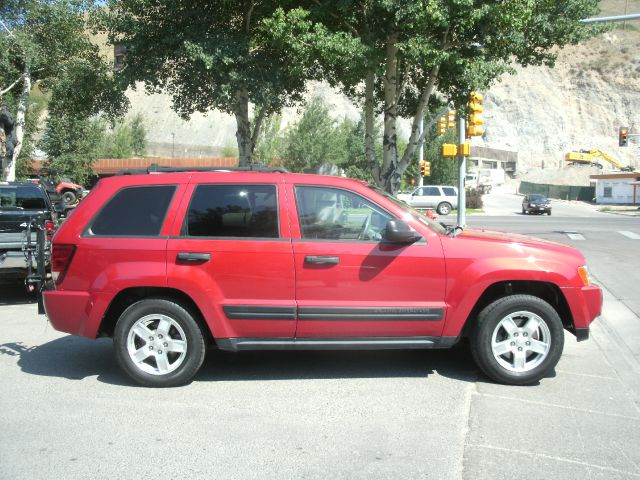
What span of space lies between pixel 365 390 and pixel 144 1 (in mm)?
13547

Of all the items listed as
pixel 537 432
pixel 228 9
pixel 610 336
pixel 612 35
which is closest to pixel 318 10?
pixel 228 9

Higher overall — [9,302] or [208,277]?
[208,277]

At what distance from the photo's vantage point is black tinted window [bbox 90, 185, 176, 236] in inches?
218

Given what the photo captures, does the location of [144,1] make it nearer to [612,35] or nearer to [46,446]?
[46,446]

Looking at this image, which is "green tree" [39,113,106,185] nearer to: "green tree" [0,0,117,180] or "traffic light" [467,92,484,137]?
"green tree" [0,0,117,180]

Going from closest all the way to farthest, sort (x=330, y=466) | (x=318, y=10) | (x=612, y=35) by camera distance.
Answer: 1. (x=330, y=466)
2. (x=318, y=10)
3. (x=612, y=35)

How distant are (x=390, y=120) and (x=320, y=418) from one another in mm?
12423

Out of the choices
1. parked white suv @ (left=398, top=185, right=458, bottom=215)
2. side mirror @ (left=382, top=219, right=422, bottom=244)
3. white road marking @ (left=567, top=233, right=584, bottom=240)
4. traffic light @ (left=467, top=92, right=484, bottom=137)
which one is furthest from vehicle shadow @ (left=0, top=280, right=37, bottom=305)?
parked white suv @ (left=398, top=185, right=458, bottom=215)

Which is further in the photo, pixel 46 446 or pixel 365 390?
pixel 365 390

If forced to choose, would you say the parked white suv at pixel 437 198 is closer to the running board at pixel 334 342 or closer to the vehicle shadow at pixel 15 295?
the vehicle shadow at pixel 15 295

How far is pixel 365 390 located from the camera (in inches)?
215

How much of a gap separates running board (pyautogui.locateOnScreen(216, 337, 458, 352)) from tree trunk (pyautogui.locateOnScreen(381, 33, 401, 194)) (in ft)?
36.1

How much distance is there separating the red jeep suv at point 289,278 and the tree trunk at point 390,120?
10.8 metres

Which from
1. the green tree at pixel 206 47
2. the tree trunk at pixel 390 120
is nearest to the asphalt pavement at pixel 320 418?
the tree trunk at pixel 390 120
